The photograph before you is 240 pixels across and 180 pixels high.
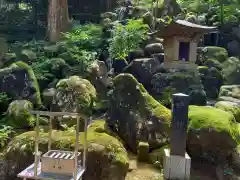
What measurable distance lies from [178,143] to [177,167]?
1.99ft

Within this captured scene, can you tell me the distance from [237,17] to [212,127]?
15.2 m

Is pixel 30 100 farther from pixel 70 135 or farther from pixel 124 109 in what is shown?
pixel 70 135

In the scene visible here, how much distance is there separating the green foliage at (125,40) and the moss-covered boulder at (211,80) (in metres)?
3.96

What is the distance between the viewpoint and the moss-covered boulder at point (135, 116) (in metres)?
8.24

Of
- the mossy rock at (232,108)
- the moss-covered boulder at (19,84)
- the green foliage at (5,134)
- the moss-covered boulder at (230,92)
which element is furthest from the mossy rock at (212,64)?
the green foliage at (5,134)

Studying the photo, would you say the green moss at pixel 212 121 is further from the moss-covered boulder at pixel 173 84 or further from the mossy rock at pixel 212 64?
the mossy rock at pixel 212 64

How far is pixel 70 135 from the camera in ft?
21.5

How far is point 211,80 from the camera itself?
15258mm

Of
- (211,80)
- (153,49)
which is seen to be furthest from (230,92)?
(153,49)

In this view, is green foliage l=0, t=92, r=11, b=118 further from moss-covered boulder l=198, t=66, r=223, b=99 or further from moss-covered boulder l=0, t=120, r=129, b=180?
moss-covered boulder l=198, t=66, r=223, b=99

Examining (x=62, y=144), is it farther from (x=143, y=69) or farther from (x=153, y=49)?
(x=153, y=49)

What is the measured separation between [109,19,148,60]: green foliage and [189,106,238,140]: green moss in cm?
A: 654

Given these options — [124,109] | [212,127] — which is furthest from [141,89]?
[212,127]

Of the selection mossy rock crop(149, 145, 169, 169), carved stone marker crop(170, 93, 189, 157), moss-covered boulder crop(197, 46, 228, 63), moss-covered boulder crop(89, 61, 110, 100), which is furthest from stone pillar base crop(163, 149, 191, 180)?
moss-covered boulder crop(197, 46, 228, 63)
